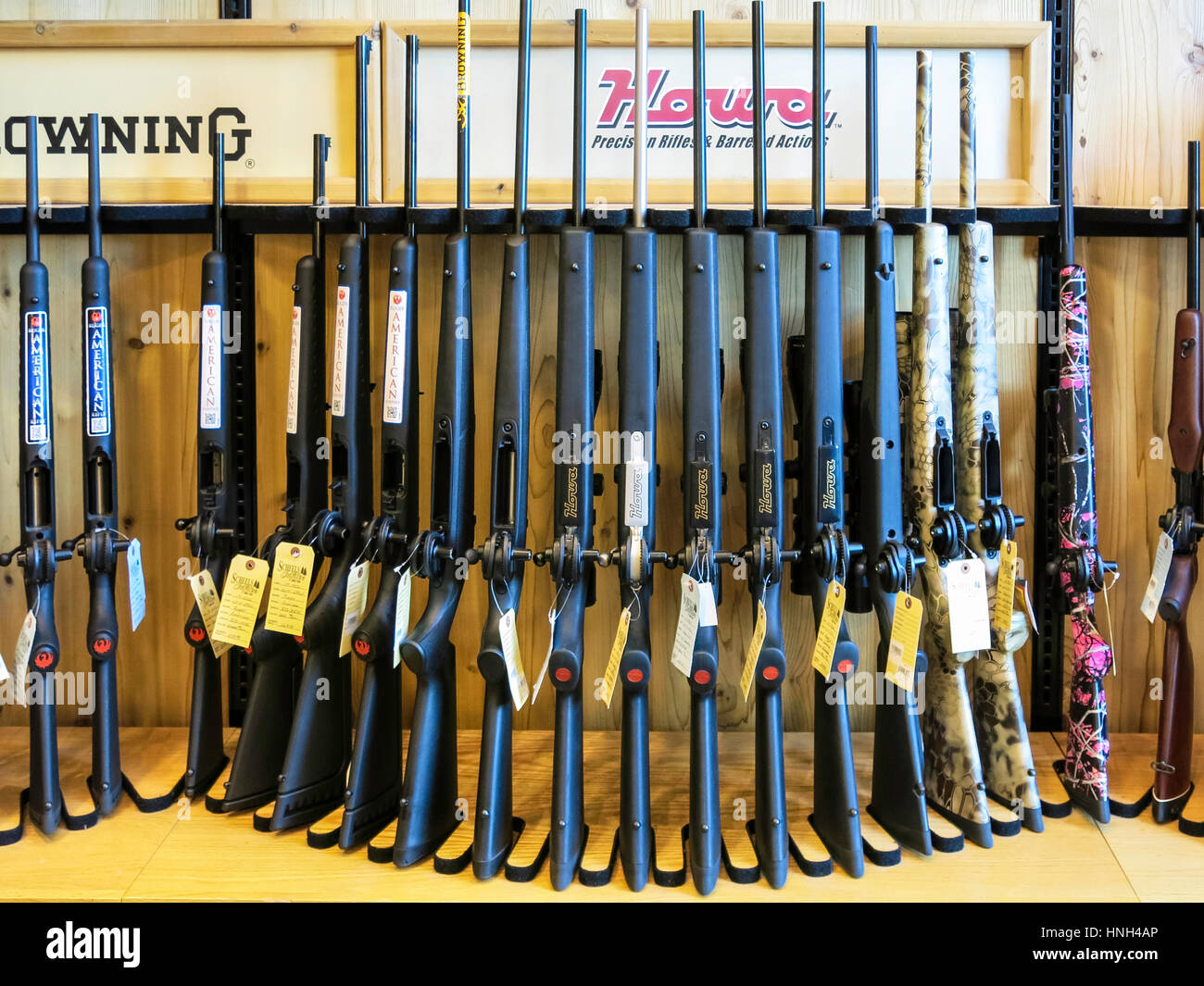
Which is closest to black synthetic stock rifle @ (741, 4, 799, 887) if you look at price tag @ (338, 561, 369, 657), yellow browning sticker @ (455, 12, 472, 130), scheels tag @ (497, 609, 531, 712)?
scheels tag @ (497, 609, 531, 712)

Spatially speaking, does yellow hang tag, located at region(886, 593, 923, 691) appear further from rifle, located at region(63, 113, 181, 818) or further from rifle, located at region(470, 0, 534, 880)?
rifle, located at region(63, 113, 181, 818)

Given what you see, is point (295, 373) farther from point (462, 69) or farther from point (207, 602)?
point (462, 69)

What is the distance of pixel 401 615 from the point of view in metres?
1.50

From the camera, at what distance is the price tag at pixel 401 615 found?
1480 mm

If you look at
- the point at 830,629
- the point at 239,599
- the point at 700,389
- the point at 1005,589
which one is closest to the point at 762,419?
the point at 700,389

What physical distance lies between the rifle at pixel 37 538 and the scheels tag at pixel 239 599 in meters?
0.26

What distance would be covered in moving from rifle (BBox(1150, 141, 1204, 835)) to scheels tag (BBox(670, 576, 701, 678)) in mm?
784

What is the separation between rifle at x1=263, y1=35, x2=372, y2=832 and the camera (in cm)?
157

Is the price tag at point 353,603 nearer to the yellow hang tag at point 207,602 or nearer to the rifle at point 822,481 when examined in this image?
the yellow hang tag at point 207,602

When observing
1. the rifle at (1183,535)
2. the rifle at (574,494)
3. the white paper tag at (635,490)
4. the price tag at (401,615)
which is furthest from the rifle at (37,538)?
the rifle at (1183,535)

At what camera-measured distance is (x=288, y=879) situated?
1.42 m
